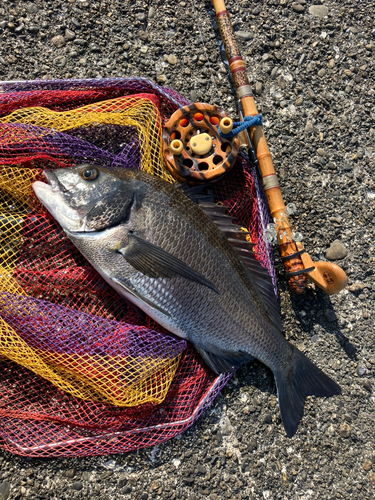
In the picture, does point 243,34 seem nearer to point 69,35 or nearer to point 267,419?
point 69,35

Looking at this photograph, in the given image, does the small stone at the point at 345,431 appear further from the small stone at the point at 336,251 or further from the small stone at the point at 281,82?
the small stone at the point at 281,82

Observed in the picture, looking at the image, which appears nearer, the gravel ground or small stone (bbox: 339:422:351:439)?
the gravel ground

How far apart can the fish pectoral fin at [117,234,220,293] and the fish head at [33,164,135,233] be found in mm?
196

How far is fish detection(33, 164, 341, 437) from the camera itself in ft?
7.34

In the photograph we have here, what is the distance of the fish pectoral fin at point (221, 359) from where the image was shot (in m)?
2.54

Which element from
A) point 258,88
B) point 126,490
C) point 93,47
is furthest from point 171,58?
point 126,490

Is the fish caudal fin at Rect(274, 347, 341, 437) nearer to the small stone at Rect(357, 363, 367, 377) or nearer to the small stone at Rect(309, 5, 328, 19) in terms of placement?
the small stone at Rect(357, 363, 367, 377)

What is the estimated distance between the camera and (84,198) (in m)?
2.23

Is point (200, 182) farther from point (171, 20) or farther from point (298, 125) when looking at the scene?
point (171, 20)

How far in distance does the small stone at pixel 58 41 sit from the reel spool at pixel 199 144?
1217mm

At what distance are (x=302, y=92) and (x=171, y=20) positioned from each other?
1355 millimetres

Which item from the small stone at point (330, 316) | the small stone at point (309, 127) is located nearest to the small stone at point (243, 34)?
the small stone at point (309, 127)

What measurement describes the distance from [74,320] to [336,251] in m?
2.30

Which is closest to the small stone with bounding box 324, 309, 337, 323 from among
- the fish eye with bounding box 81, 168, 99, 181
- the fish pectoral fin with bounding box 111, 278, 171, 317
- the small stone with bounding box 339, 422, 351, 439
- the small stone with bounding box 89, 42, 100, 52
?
the small stone with bounding box 339, 422, 351, 439
